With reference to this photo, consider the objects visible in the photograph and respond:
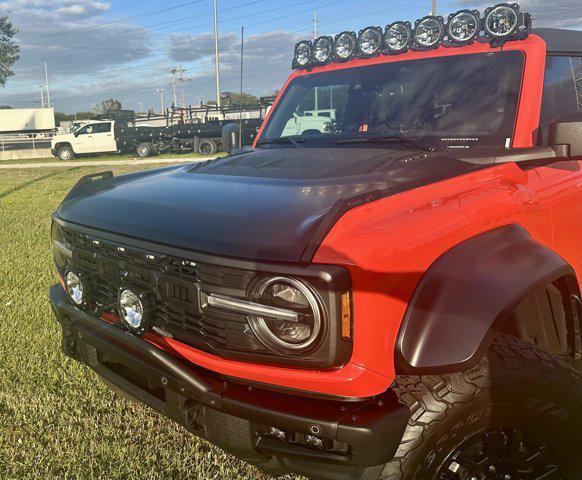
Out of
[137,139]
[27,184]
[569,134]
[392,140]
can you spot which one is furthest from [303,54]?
[137,139]

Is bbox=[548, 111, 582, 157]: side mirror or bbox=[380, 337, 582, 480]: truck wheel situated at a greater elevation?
bbox=[548, 111, 582, 157]: side mirror

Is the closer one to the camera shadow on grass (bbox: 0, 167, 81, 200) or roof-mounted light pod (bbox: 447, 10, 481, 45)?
roof-mounted light pod (bbox: 447, 10, 481, 45)

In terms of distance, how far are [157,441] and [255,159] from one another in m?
1.57

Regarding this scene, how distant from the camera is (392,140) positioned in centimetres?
293

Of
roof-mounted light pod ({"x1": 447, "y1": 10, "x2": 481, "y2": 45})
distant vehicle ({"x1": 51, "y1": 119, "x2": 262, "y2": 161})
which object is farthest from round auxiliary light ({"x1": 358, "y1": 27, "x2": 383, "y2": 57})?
distant vehicle ({"x1": 51, "y1": 119, "x2": 262, "y2": 161})

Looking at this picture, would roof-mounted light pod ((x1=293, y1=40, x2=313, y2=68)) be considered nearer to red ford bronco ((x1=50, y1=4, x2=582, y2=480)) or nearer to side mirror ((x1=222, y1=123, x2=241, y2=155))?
side mirror ((x1=222, y1=123, x2=241, y2=155))

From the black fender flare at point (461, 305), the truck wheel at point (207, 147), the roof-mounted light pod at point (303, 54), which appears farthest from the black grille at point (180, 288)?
the truck wheel at point (207, 147)

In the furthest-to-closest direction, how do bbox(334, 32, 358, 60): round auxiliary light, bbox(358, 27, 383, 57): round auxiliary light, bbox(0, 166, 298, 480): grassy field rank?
bbox(334, 32, 358, 60): round auxiliary light
bbox(358, 27, 383, 57): round auxiliary light
bbox(0, 166, 298, 480): grassy field

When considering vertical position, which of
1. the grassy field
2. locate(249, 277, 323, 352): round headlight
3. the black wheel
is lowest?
the grassy field

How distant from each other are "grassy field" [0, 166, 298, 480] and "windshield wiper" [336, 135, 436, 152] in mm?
1753

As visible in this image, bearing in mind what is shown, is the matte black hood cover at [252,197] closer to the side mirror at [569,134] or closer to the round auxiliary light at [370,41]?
the side mirror at [569,134]

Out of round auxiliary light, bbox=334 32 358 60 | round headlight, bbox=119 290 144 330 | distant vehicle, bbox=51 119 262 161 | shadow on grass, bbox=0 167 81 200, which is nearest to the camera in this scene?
round headlight, bbox=119 290 144 330

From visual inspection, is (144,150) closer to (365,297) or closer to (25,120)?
(25,120)

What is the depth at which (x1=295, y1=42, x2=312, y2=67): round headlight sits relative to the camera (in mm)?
3881
